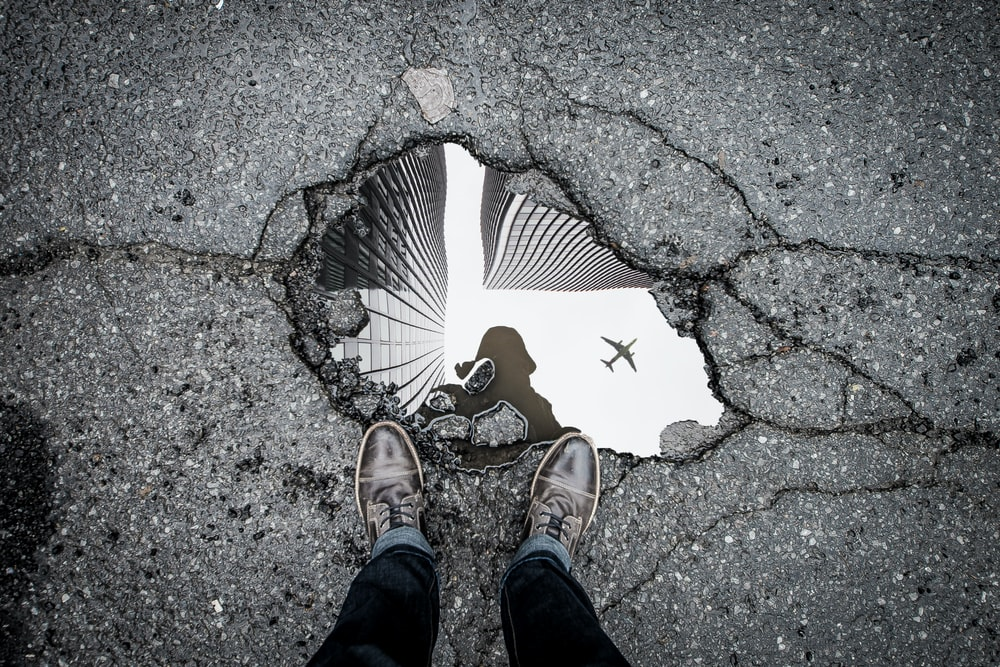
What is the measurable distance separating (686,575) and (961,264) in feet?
6.77

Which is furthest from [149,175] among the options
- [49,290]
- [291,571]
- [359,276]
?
[291,571]

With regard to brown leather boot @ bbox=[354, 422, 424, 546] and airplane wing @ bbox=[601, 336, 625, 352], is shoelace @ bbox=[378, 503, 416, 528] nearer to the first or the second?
brown leather boot @ bbox=[354, 422, 424, 546]

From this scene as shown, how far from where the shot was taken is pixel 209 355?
2.12m

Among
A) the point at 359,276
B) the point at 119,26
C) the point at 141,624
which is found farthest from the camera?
the point at 359,276

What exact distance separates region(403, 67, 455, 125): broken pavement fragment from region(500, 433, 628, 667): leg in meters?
1.72

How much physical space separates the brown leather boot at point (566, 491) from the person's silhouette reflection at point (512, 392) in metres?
0.11

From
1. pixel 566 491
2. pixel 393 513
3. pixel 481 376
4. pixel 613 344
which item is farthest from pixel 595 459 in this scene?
pixel 393 513

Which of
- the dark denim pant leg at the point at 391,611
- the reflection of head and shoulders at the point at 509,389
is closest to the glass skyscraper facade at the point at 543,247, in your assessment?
the reflection of head and shoulders at the point at 509,389

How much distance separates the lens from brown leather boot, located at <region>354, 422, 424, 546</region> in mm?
2041

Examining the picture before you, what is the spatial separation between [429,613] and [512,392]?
1.04 m

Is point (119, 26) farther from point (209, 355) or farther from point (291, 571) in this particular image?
point (291, 571)

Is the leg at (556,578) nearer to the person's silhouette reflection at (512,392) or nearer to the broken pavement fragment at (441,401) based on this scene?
the person's silhouette reflection at (512,392)

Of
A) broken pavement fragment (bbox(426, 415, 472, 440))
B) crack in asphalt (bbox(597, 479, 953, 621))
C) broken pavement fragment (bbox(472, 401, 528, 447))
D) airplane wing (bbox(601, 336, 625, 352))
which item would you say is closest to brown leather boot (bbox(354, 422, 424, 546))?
broken pavement fragment (bbox(426, 415, 472, 440))

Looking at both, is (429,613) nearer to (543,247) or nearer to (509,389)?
(509,389)
